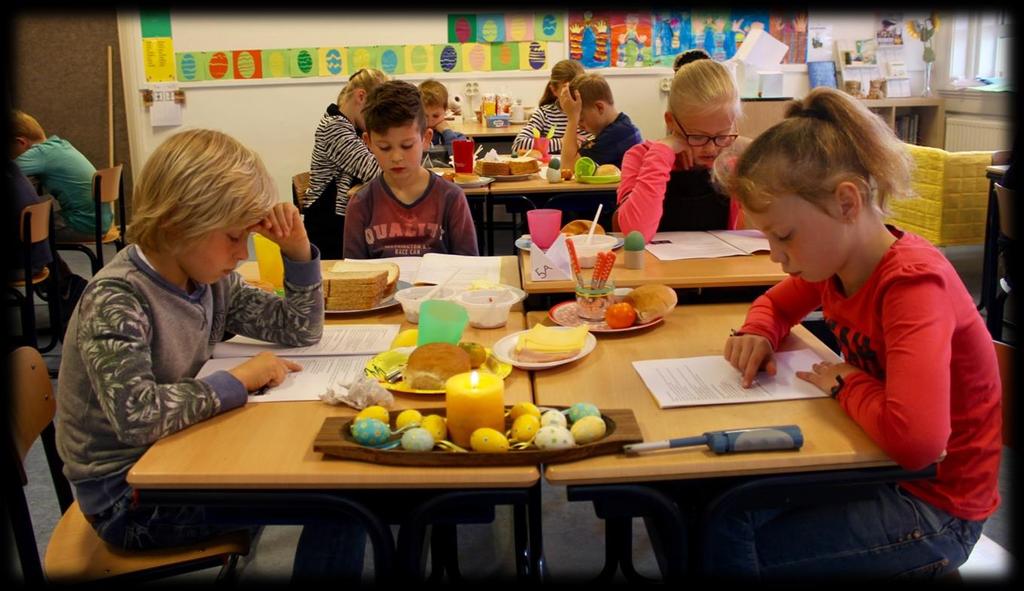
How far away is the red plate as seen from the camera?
1697 mm

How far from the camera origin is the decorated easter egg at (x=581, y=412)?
3.99 feet

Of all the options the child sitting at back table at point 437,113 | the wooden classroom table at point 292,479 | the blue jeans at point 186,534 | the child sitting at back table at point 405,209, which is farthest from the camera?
the child sitting at back table at point 437,113

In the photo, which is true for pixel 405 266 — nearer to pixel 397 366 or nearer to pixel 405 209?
pixel 405 209

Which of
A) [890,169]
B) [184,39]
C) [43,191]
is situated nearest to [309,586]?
[890,169]

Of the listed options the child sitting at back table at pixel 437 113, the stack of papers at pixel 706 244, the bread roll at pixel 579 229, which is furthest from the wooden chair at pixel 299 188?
the stack of papers at pixel 706 244

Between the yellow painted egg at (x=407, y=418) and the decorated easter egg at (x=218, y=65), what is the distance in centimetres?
590

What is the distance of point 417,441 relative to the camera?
3.77ft

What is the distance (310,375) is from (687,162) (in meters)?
1.43

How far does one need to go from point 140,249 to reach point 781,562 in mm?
1099

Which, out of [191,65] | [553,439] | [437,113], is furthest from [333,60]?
[553,439]

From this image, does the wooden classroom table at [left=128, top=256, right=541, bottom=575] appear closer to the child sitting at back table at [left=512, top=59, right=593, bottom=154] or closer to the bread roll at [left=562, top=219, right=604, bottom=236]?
the bread roll at [left=562, top=219, right=604, bottom=236]

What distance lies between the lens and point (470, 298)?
181 centimetres

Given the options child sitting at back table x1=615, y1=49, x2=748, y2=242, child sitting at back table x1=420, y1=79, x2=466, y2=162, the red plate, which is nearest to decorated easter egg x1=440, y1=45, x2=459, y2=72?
child sitting at back table x1=420, y1=79, x2=466, y2=162

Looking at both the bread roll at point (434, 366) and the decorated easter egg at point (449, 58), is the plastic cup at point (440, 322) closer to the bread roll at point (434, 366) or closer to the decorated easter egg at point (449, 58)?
the bread roll at point (434, 366)
